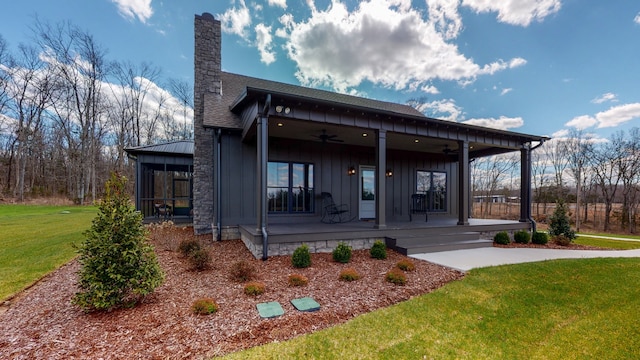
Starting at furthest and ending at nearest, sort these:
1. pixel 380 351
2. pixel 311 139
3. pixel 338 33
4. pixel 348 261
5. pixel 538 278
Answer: pixel 338 33 → pixel 311 139 → pixel 348 261 → pixel 538 278 → pixel 380 351

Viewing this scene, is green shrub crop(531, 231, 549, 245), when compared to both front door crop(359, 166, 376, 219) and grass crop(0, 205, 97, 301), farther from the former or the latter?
grass crop(0, 205, 97, 301)

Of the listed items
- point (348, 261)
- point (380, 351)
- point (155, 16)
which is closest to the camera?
point (380, 351)

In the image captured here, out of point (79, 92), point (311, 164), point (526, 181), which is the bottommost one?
point (526, 181)

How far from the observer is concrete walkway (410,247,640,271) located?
4988mm

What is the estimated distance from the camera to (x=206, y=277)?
4.16 metres

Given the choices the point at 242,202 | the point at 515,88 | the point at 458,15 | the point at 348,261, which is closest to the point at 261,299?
the point at 348,261

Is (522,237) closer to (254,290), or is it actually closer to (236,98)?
(254,290)

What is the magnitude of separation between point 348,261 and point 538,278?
3073mm

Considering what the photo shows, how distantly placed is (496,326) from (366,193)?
19.7 feet

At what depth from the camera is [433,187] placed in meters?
9.93

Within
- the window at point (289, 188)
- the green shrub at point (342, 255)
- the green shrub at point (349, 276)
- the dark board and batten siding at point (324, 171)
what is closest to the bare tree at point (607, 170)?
the dark board and batten siding at point (324, 171)

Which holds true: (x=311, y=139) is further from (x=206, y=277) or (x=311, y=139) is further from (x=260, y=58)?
(x=260, y=58)

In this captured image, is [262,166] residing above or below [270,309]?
above

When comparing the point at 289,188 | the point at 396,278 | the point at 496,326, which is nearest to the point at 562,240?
the point at 396,278
